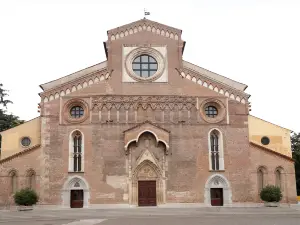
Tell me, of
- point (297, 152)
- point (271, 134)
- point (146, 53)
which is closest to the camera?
point (146, 53)

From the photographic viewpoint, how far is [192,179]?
27.4 m

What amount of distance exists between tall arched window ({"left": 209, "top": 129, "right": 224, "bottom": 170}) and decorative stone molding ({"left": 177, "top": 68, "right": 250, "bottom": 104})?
9.45ft

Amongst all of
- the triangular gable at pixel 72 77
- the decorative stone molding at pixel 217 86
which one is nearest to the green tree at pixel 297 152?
the decorative stone molding at pixel 217 86

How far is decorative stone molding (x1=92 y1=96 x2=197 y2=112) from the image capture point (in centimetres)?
2823

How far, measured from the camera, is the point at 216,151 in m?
28.2

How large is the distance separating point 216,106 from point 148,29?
301 inches

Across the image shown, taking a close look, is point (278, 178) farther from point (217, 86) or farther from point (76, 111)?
point (76, 111)

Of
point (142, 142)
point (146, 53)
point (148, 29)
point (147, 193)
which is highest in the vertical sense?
point (148, 29)

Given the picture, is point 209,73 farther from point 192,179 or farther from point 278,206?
point 278,206

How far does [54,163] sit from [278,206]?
15.1 meters

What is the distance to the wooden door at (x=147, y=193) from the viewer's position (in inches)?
1072

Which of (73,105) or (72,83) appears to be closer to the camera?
(73,105)

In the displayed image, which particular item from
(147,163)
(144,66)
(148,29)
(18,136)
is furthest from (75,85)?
(147,163)

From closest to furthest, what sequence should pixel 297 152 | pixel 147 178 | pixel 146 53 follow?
pixel 147 178 < pixel 146 53 < pixel 297 152
